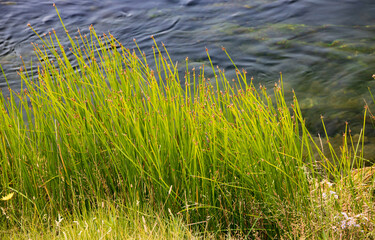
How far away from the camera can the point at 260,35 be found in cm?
706

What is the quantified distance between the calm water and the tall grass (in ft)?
7.60

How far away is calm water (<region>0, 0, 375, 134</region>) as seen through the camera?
547 cm

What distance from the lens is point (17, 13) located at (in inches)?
349

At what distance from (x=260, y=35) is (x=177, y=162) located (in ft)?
15.9

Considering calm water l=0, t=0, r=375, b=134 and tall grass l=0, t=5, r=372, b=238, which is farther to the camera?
calm water l=0, t=0, r=375, b=134

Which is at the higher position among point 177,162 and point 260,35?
point 260,35

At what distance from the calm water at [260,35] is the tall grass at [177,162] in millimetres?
2316

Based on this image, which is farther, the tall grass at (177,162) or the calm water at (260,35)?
the calm water at (260,35)

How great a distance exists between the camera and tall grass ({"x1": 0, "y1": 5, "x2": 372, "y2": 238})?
2.49 m

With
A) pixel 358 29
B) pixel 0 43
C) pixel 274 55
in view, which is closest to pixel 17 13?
pixel 0 43

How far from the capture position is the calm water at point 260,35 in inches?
215

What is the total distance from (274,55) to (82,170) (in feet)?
13.9

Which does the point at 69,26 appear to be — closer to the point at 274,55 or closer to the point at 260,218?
the point at 274,55

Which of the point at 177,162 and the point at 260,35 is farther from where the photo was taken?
the point at 260,35
